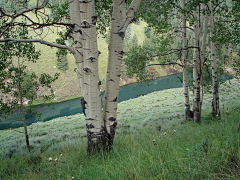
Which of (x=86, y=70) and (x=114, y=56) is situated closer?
(x=86, y=70)

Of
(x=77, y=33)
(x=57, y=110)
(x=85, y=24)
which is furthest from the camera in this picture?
(x=57, y=110)

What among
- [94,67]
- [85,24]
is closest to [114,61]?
[94,67]

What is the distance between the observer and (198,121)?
28.5ft

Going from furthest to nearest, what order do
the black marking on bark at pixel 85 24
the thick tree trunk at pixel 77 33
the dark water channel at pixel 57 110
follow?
the dark water channel at pixel 57 110, the thick tree trunk at pixel 77 33, the black marking on bark at pixel 85 24

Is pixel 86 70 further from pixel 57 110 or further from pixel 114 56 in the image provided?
pixel 57 110

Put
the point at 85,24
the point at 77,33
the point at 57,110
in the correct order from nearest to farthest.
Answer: the point at 85,24 < the point at 77,33 < the point at 57,110

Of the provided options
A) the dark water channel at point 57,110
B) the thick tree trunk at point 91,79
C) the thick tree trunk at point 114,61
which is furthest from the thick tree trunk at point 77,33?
the dark water channel at point 57,110

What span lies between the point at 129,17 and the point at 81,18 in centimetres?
116

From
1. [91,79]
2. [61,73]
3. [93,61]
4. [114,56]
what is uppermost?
[61,73]

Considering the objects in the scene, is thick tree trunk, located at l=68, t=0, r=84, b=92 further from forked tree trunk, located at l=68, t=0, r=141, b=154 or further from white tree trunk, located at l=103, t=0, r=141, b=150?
white tree trunk, located at l=103, t=0, r=141, b=150

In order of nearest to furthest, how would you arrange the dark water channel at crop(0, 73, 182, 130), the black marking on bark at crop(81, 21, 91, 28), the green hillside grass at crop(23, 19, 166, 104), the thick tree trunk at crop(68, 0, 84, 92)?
1. the black marking on bark at crop(81, 21, 91, 28)
2. the thick tree trunk at crop(68, 0, 84, 92)
3. the dark water channel at crop(0, 73, 182, 130)
4. the green hillside grass at crop(23, 19, 166, 104)

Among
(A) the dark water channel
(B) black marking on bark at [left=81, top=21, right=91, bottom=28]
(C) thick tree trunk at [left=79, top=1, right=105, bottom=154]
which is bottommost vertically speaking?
(A) the dark water channel

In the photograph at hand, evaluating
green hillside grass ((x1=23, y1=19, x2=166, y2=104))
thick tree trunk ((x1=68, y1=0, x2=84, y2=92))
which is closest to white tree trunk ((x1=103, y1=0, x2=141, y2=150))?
thick tree trunk ((x1=68, y1=0, x2=84, y2=92))

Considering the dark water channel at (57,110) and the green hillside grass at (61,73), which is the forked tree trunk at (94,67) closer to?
the dark water channel at (57,110)
